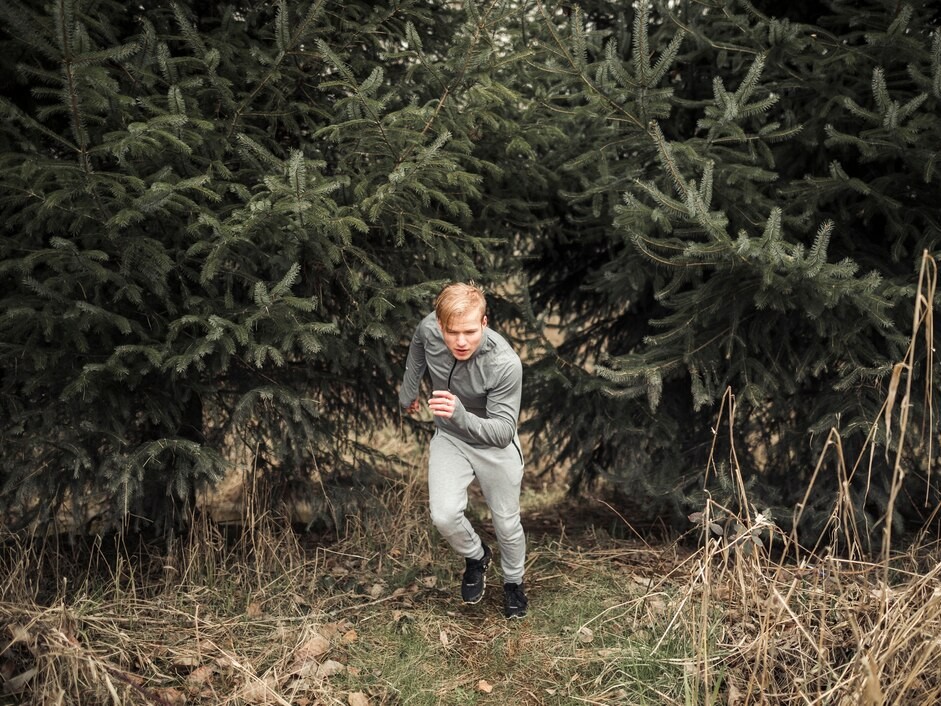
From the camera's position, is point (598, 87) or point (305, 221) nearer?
point (305, 221)

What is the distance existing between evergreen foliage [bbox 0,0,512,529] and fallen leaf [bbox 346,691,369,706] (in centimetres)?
132

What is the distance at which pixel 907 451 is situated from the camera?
5.12m

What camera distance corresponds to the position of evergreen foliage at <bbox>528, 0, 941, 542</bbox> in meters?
4.02

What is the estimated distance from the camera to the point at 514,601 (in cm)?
424

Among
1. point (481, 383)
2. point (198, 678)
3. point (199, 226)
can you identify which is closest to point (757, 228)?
point (481, 383)

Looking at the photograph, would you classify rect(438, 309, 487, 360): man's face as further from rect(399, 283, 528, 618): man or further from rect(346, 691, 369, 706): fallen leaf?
rect(346, 691, 369, 706): fallen leaf

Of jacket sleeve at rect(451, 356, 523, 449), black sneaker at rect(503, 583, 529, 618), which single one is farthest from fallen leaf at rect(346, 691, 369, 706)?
jacket sleeve at rect(451, 356, 523, 449)

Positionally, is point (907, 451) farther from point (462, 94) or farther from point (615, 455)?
point (462, 94)

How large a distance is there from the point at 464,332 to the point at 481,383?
35 cm

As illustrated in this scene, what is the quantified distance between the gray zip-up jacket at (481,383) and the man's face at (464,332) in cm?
10

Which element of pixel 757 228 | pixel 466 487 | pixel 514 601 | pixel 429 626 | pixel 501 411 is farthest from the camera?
pixel 757 228

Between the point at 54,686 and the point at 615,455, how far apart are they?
3.64 metres

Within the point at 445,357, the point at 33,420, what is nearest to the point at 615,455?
the point at 445,357

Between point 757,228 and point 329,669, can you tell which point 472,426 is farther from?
point 757,228
